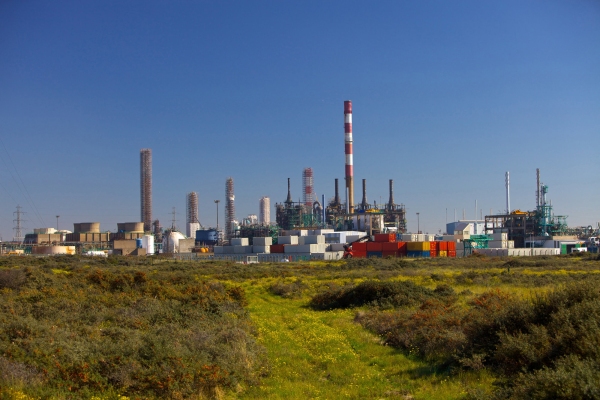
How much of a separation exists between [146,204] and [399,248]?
9604cm

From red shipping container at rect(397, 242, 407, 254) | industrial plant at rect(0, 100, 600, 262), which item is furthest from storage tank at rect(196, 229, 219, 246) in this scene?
red shipping container at rect(397, 242, 407, 254)

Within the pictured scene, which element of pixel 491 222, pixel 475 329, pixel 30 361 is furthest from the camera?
pixel 491 222

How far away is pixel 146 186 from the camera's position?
152625mm

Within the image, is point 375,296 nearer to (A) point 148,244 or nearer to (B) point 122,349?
(B) point 122,349

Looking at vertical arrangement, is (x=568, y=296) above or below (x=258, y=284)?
above

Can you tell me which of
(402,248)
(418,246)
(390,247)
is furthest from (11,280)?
(402,248)

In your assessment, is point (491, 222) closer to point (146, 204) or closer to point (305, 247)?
point (305, 247)

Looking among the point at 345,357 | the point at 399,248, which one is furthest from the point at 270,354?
the point at 399,248

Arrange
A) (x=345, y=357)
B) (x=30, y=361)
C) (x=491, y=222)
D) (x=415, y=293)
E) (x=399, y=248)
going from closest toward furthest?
(x=30, y=361)
(x=345, y=357)
(x=415, y=293)
(x=399, y=248)
(x=491, y=222)

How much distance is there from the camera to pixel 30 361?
8.60 m

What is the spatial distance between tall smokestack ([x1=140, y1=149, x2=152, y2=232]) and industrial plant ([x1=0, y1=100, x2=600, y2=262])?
243 cm

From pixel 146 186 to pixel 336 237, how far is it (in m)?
83.6

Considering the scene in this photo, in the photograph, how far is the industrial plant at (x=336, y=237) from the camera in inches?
2842

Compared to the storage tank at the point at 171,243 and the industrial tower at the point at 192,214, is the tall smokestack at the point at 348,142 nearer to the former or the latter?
the storage tank at the point at 171,243
